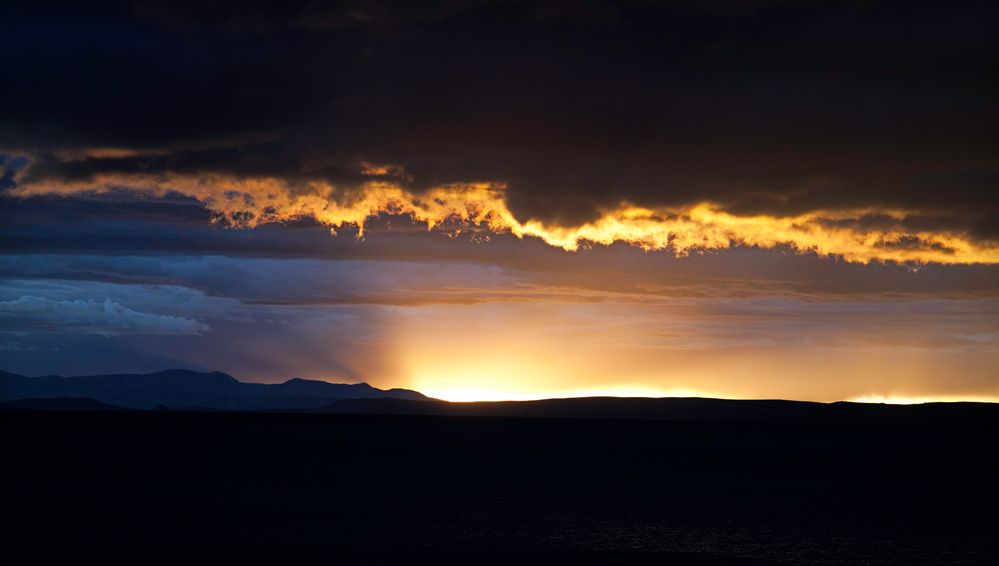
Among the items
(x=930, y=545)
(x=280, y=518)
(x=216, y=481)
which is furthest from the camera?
(x=216, y=481)

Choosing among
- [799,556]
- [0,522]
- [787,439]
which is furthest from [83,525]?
[787,439]

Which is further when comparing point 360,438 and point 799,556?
point 360,438

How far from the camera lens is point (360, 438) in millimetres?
78750

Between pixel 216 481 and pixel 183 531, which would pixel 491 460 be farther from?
pixel 183 531

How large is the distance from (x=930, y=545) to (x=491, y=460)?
2975cm

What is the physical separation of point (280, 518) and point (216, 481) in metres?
11.6

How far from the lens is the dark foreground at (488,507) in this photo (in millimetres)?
24625

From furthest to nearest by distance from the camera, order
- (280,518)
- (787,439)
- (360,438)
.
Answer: (787,439) < (360,438) < (280,518)

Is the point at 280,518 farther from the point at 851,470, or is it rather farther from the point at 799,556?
the point at 851,470

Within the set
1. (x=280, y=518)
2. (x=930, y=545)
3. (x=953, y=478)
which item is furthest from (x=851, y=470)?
(x=280, y=518)

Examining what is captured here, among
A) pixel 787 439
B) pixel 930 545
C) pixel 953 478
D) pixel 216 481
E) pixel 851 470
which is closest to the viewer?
pixel 930 545

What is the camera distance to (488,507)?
108ft

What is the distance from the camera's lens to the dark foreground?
80.8 feet

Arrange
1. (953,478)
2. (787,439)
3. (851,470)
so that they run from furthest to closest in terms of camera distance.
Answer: (787,439) → (851,470) → (953,478)
